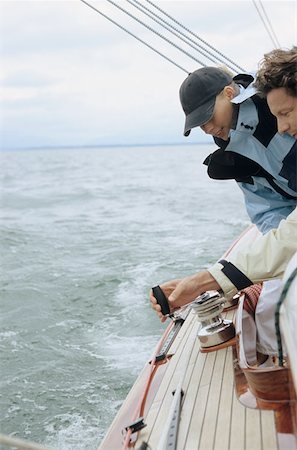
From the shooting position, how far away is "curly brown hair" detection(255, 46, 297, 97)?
1.97 m

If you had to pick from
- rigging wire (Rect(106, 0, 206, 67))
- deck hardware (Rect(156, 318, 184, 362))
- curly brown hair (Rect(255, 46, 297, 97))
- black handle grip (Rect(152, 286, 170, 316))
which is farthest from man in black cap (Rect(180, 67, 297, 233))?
rigging wire (Rect(106, 0, 206, 67))

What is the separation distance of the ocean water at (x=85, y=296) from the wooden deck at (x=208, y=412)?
1.31 meters

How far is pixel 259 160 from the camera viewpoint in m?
2.45

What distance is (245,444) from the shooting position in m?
1.94

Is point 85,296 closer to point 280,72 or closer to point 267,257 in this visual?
point 267,257

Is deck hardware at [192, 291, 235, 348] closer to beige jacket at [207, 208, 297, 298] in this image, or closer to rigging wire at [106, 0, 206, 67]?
beige jacket at [207, 208, 297, 298]

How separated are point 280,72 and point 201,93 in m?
0.52

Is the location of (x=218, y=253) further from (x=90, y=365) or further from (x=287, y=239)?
(x=287, y=239)

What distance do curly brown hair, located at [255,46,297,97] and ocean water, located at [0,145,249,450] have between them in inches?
103

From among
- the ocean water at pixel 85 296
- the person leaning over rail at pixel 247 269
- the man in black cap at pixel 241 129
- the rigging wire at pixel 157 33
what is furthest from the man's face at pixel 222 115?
the ocean water at pixel 85 296

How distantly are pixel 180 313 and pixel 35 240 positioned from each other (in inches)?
324

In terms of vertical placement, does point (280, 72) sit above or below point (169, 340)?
above

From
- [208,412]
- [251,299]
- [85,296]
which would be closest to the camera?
[208,412]


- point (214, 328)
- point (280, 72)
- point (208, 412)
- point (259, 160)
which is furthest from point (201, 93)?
point (208, 412)
